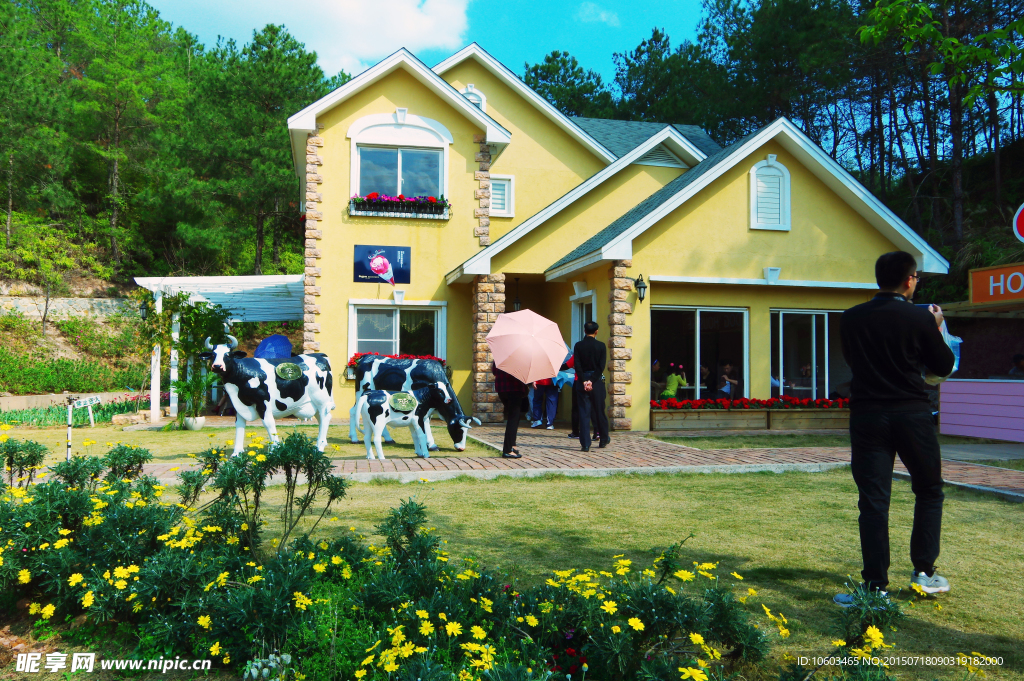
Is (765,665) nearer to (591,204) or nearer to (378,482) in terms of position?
(378,482)

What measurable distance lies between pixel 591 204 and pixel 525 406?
5.10m

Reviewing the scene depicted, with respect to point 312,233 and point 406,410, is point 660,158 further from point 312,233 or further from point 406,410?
point 406,410

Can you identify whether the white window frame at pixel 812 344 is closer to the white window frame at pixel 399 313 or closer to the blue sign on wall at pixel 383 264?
the white window frame at pixel 399 313

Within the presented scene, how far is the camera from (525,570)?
4.38m

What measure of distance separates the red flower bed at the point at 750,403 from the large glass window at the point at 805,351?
508 millimetres

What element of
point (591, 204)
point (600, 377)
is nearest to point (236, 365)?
point (600, 377)

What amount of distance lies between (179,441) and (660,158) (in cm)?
1248

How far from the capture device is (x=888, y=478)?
4.02 metres

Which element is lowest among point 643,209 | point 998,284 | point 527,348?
point 527,348

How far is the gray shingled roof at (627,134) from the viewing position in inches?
771

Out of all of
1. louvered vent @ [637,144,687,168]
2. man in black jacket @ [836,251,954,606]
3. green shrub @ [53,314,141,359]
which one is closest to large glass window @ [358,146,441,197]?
louvered vent @ [637,144,687,168]

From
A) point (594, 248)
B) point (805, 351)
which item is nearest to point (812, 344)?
point (805, 351)

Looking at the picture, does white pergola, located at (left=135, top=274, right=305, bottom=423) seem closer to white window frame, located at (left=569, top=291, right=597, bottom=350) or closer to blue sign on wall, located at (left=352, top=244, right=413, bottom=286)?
blue sign on wall, located at (left=352, top=244, right=413, bottom=286)

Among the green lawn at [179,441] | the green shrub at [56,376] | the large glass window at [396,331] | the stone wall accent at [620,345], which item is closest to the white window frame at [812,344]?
the stone wall accent at [620,345]
